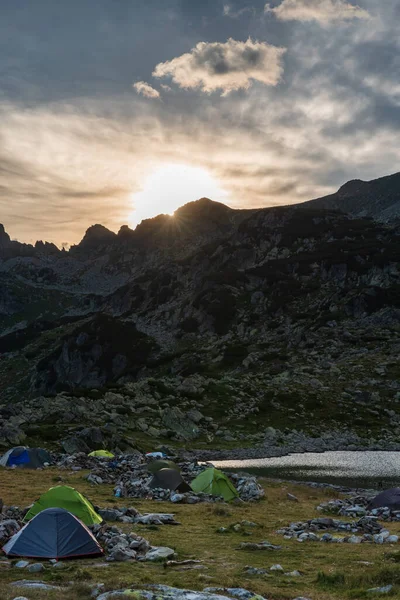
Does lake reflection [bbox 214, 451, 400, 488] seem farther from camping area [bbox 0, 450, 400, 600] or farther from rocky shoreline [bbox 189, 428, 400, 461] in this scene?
camping area [bbox 0, 450, 400, 600]

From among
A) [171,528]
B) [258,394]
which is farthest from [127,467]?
[258,394]

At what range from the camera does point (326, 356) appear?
4466 inches

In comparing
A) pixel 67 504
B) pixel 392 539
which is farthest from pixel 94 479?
pixel 392 539

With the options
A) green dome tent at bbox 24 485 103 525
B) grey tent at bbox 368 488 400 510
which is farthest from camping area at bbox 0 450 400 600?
grey tent at bbox 368 488 400 510

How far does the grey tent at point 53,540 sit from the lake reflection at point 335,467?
124 ft

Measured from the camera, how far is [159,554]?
54.3 ft

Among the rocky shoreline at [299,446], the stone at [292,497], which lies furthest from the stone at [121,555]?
the rocky shoreline at [299,446]

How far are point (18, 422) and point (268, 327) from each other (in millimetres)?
95591

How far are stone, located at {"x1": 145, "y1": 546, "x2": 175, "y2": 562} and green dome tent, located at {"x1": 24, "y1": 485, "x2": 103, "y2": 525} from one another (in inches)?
166

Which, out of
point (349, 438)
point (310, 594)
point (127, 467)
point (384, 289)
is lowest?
point (349, 438)

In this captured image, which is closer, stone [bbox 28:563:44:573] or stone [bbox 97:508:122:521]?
stone [bbox 28:563:44:573]

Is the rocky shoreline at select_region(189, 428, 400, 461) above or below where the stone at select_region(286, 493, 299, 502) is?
below

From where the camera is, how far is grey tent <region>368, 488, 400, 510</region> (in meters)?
28.7

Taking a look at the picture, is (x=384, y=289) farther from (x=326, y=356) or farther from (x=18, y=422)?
(x=18, y=422)
